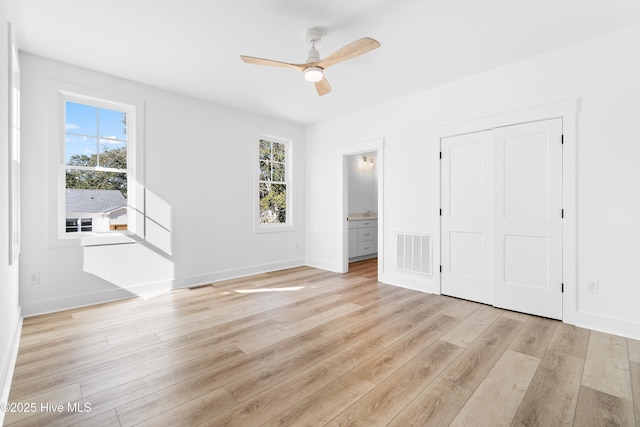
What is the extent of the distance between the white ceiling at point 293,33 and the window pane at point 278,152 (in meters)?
1.82

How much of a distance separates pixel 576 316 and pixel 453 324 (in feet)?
3.90

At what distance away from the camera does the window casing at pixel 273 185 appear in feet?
17.5

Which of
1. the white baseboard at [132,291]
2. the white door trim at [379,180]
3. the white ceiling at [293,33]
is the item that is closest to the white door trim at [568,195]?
the white ceiling at [293,33]

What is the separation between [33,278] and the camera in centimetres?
313

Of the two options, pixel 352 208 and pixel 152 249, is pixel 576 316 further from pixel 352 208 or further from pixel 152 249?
pixel 152 249

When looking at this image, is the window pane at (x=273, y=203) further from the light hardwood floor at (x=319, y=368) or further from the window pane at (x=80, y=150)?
the window pane at (x=80, y=150)

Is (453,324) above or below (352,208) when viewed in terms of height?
below

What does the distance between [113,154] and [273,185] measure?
2507 millimetres

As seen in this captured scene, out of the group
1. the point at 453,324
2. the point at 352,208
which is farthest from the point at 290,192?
the point at 453,324

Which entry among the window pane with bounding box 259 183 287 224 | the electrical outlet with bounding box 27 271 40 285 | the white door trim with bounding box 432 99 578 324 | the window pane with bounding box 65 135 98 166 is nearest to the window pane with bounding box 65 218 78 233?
the electrical outlet with bounding box 27 271 40 285

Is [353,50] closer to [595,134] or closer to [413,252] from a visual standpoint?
[595,134]

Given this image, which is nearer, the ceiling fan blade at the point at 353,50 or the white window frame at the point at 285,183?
the ceiling fan blade at the point at 353,50

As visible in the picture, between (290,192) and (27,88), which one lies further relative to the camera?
(290,192)

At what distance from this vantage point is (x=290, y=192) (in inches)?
223
